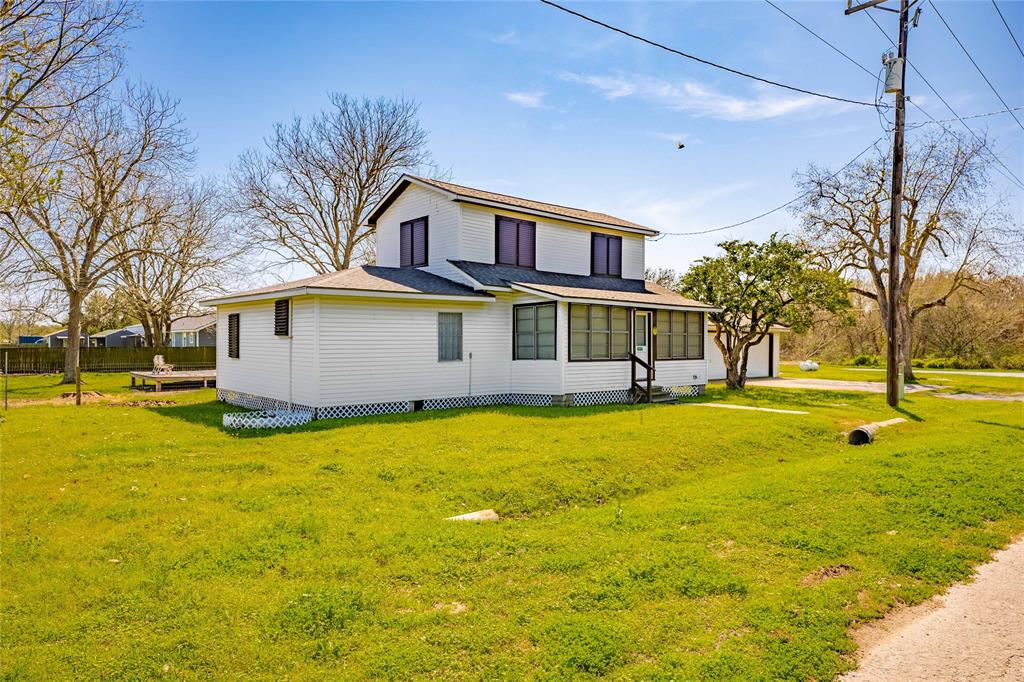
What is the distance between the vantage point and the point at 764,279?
71.2ft

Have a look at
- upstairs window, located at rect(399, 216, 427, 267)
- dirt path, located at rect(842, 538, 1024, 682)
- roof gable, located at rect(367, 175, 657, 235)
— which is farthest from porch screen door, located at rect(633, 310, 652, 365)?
dirt path, located at rect(842, 538, 1024, 682)

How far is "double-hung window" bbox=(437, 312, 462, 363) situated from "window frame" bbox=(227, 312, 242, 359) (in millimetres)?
6360

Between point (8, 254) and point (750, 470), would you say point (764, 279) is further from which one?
point (8, 254)

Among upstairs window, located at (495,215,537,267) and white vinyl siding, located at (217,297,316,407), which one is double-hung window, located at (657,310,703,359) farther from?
white vinyl siding, located at (217,297,316,407)

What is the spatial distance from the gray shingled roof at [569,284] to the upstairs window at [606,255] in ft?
1.05

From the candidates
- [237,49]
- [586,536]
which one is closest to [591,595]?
[586,536]

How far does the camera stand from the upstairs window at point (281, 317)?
1471 cm

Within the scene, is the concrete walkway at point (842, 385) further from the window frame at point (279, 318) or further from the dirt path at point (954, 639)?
the dirt path at point (954, 639)

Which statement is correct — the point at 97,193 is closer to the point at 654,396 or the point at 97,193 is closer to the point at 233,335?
the point at 233,335

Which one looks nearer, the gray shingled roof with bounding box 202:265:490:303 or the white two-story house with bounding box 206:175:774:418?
the gray shingled roof with bounding box 202:265:490:303

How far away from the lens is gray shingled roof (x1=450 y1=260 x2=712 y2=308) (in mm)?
16875

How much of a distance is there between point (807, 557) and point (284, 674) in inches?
189

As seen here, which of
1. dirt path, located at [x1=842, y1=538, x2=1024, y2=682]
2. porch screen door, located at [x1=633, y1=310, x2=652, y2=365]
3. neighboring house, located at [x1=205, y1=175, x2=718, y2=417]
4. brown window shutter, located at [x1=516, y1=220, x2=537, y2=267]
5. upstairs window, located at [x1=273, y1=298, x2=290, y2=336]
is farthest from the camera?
brown window shutter, located at [x1=516, y1=220, x2=537, y2=267]

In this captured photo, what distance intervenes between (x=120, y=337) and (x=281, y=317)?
46457 millimetres
